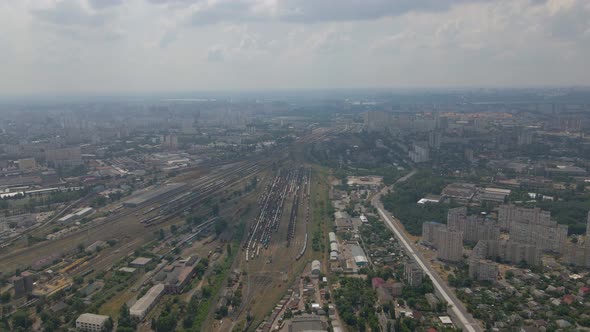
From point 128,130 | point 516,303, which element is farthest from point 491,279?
point 128,130

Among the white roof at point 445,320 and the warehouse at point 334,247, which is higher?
the warehouse at point 334,247

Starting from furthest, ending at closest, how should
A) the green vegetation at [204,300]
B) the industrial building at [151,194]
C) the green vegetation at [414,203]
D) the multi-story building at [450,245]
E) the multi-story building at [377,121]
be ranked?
the multi-story building at [377,121], the industrial building at [151,194], the green vegetation at [414,203], the multi-story building at [450,245], the green vegetation at [204,300]

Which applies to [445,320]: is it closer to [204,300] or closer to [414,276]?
[414,276]

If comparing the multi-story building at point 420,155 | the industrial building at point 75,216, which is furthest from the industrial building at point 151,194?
the multi-story building at point 420,155

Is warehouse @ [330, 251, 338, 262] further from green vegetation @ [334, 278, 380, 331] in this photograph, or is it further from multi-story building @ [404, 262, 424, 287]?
multi-story building @ [404, 262, 424, 287]

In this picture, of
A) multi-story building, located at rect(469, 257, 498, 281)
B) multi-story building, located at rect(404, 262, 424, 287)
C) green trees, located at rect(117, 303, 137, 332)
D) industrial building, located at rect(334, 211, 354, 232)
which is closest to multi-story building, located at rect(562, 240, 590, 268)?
multi-story building, located at rect(469, 257, 498, 281)

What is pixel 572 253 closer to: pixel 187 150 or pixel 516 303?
pixel 516 303

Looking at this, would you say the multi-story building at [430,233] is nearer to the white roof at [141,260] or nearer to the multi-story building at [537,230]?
the multi-story building at [537,230]
